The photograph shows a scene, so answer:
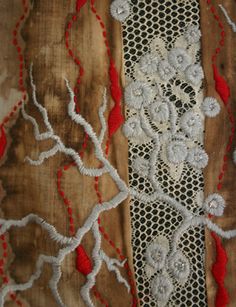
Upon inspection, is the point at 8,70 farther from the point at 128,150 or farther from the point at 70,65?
the point at 128,150

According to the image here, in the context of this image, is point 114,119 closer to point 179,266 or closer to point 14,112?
point 14,112

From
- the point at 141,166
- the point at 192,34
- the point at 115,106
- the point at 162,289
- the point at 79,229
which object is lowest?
the point at 162,289

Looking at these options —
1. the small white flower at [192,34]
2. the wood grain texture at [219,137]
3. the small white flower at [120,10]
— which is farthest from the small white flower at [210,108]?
the small white flower at [120,10]

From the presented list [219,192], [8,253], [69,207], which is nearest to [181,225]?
[219,192]

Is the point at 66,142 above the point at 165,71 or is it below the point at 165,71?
below

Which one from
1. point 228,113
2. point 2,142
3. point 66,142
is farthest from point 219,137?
point 2,142

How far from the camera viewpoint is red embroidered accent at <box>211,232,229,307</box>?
2.53 ft

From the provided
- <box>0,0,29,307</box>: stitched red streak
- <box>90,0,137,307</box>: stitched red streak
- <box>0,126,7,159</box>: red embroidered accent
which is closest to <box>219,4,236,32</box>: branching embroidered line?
<box>90,0,137,307</box>: stitched red streak

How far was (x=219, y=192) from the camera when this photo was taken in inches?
30.8

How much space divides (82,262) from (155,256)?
0.13 meters

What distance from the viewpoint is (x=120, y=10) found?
0.80m

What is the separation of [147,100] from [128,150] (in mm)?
97

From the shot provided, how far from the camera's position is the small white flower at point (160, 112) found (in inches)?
30.7

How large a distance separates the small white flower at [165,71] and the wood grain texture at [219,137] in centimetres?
6
